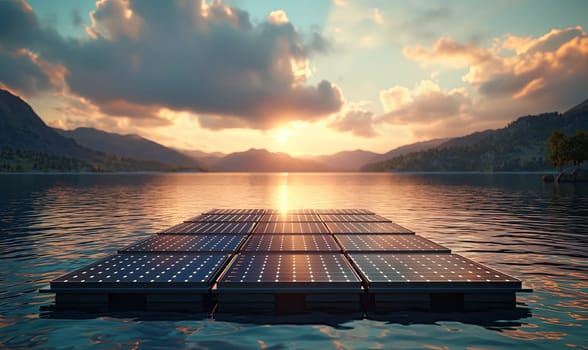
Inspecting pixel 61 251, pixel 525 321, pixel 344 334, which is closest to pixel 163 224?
pixel 61 251

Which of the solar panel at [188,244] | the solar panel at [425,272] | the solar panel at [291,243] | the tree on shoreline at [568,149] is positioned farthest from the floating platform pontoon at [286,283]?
the tree on shoreline at [568,149]

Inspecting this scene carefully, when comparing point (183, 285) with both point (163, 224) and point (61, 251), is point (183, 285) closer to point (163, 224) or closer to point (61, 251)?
point (61, 251)

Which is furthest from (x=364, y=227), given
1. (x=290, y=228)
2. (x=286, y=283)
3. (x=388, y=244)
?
(x=286, y=283)

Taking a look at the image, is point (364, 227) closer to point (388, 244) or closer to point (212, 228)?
point (388, 244)

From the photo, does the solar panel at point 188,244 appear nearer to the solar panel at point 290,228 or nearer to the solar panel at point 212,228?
the solar panel at point 212,228

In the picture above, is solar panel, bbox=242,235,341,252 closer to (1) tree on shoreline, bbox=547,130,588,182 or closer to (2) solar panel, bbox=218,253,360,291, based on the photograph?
(2) solar panel, bbox=218,253,360,291

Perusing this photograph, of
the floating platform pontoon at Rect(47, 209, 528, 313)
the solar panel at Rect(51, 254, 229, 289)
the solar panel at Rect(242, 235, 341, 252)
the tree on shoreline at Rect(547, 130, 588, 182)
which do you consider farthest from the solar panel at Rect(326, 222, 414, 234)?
the tree on shoreline at Rect(547, 130, 588, 182)
